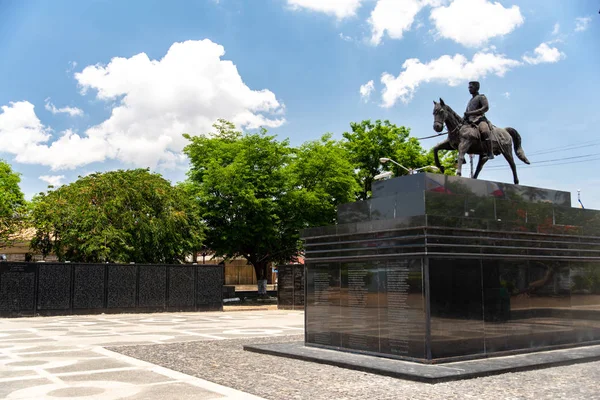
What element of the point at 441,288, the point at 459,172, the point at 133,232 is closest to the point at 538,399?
the point at 441,288

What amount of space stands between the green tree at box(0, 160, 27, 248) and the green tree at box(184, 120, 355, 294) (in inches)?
428

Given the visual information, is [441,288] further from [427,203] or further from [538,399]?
[538,399]

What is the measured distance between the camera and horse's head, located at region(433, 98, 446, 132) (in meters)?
13.2

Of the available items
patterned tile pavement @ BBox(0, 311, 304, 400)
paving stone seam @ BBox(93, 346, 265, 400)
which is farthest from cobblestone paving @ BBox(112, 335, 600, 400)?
patterned tile pavement @ BBox(0, 311, 304, 400)

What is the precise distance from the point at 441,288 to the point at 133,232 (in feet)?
79.1

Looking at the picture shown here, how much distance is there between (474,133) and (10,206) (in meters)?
39.9

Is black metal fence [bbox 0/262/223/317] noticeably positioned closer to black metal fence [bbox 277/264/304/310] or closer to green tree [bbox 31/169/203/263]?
green tree [bbox 31/169/203/263]

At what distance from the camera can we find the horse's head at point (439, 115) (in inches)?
519

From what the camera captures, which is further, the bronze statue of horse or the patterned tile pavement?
the bronze statue of horse

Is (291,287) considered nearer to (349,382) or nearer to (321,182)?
(321,182)

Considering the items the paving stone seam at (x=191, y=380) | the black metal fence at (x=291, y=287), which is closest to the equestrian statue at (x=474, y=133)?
the paving stone seam at (x=191, y=380)

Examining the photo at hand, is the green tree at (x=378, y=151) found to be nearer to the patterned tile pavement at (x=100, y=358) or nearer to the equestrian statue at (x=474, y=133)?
the patterned tile pavement at (x=100, y=358)

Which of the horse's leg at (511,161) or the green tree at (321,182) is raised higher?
the green tree at (321,182)

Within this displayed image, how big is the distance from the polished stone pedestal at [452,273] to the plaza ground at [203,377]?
4.56 feet
